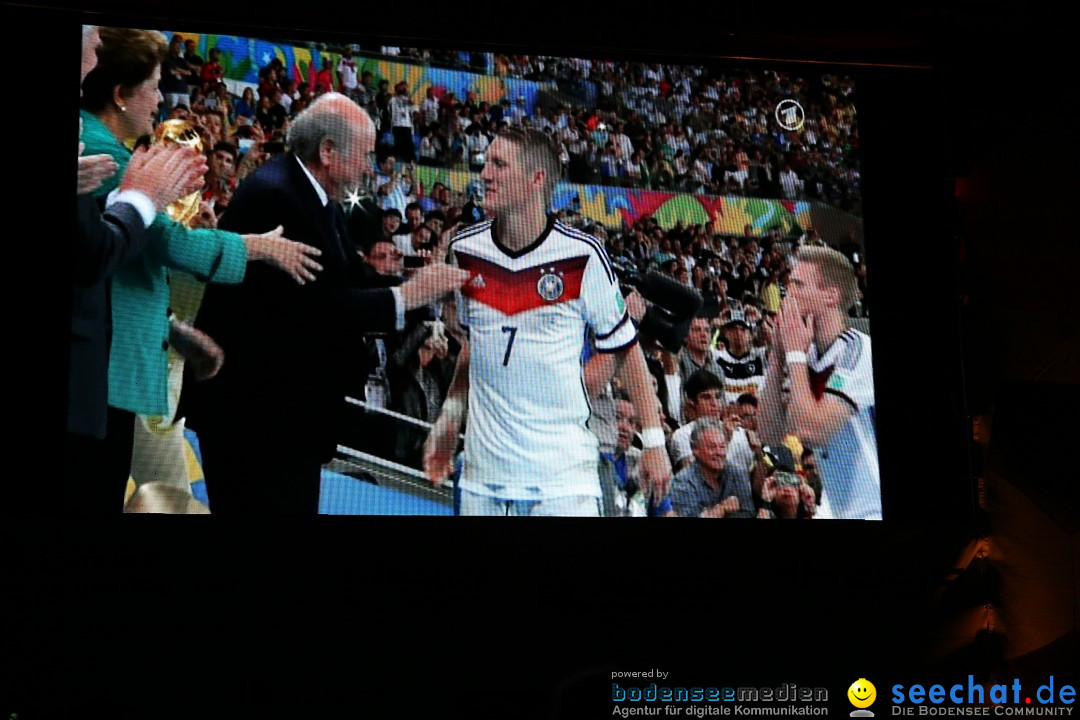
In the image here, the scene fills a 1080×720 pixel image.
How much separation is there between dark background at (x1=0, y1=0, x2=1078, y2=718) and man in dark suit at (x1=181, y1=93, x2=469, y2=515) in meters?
0.27

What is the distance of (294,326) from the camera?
5461 mm

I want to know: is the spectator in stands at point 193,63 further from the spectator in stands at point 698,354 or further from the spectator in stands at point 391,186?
the spectator in stands at point 698,354

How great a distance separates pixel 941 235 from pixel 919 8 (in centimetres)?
112

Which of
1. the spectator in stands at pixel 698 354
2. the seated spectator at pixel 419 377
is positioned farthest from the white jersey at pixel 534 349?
the spectator in stands at pixel 698 354

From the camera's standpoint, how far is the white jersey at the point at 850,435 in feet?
19.1

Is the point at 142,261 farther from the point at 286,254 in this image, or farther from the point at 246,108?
the point at 246,108

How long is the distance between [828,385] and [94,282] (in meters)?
3.35

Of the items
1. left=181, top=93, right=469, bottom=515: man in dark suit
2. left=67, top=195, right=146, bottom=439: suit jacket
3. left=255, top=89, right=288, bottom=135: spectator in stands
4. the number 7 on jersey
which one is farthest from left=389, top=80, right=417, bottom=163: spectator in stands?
left=67, top=195, right=146, bottom=439: suit jacket

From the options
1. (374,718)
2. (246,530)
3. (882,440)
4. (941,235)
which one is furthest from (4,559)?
(941,235)

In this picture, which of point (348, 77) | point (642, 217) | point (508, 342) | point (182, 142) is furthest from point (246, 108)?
point (642, 217)

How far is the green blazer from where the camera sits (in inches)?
207

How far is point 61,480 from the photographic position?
522cm

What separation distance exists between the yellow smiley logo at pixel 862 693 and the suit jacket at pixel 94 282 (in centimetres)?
338

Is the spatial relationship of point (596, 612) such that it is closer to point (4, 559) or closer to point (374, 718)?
point (374, 718)
